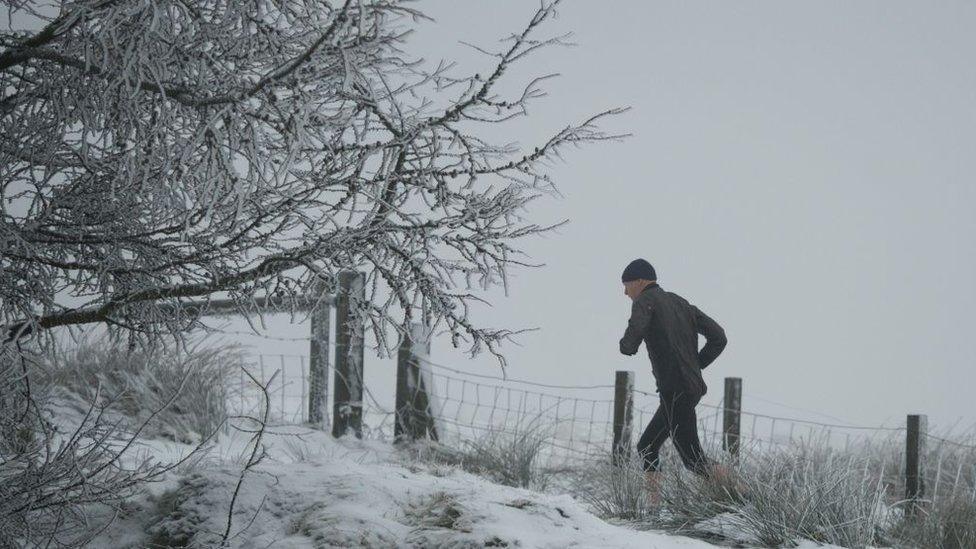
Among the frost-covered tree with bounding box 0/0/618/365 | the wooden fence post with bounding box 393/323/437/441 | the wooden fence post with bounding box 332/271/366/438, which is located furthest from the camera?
the wooden fence post with bounding box 393/323/437/441

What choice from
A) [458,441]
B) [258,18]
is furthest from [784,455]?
[258,18]

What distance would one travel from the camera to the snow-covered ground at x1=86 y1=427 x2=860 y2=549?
3.79 meters

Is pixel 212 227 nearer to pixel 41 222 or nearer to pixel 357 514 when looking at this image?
pixel 41 222

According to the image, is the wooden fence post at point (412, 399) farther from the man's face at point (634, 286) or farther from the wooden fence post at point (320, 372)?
the man's face at point (634, 286)

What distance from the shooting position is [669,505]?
544 centimetres

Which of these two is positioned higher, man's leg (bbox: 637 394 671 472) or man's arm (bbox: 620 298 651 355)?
man's arm (bbox: 620 298 651 355)

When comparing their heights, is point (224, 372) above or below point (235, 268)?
below

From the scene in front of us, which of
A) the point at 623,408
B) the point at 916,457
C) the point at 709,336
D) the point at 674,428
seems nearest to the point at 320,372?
the point at 623,408

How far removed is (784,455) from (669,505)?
Answer: 51.0 inches

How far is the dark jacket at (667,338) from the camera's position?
7.13 metres

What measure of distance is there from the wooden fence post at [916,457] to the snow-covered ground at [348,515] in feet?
12.3

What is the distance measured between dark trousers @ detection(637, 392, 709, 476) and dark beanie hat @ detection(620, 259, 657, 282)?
3.26ft

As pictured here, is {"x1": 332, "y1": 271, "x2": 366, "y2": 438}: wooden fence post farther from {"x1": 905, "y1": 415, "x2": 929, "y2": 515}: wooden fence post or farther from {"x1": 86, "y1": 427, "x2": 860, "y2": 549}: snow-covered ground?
{"x1": 905, "y1": 415, "x2": 929, "y2": 515}: wooden fence post

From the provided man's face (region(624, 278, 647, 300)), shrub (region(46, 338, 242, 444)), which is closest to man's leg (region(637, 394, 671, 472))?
man's face (region(624, 278, 647, 300))
